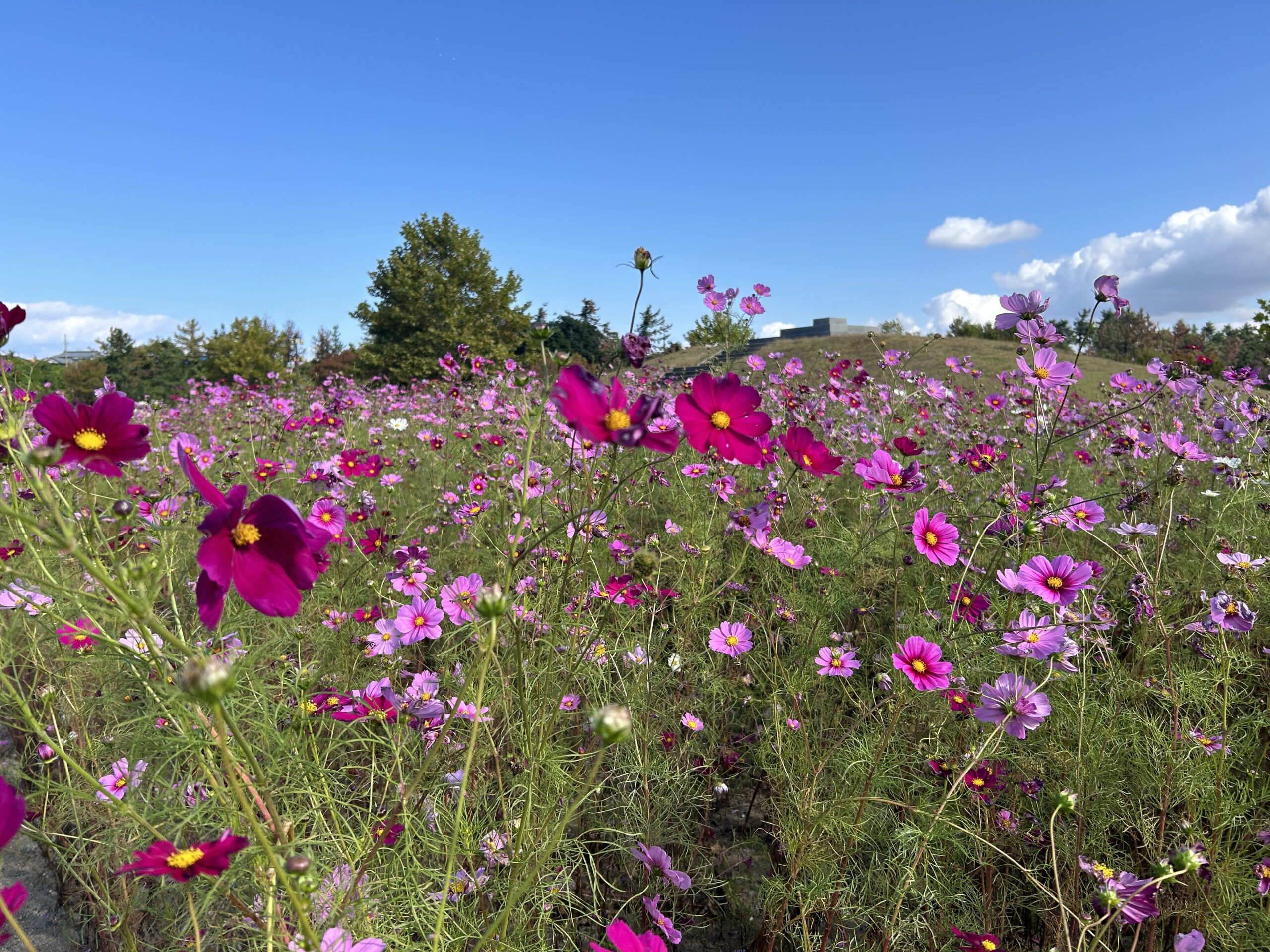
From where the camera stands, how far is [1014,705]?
4.03 ft

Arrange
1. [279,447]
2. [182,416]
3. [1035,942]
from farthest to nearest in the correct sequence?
[182,416] → [279,447] → [1035,942]

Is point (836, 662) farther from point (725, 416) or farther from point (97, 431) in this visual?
point (97, 431)

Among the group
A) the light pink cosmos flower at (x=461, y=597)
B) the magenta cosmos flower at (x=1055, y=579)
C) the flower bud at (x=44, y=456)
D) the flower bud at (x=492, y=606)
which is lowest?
the light pink cosmos flower at (x=461, y=597)

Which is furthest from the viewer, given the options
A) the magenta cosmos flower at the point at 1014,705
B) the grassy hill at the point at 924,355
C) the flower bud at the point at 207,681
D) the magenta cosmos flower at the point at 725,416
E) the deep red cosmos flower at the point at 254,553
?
the grassy hill at the point at 924,355

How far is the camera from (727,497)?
97.3 inches

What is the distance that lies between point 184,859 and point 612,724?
19.2 inches

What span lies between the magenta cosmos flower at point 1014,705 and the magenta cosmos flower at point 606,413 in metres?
0.87

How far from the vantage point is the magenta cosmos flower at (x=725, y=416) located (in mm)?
921

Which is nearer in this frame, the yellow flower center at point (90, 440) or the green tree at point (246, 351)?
the yellow flower center at point (90, 440)

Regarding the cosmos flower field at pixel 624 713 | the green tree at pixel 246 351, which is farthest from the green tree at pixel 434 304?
the cosmos flower field at pixel 624 713

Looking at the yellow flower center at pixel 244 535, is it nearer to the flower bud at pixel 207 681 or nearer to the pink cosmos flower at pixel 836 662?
the flower bud at pixel 207 681

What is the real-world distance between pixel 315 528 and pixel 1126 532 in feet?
6.31

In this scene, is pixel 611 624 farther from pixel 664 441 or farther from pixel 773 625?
pixel 664 441

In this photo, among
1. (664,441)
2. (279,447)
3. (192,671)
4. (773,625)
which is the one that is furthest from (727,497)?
(279,447)
